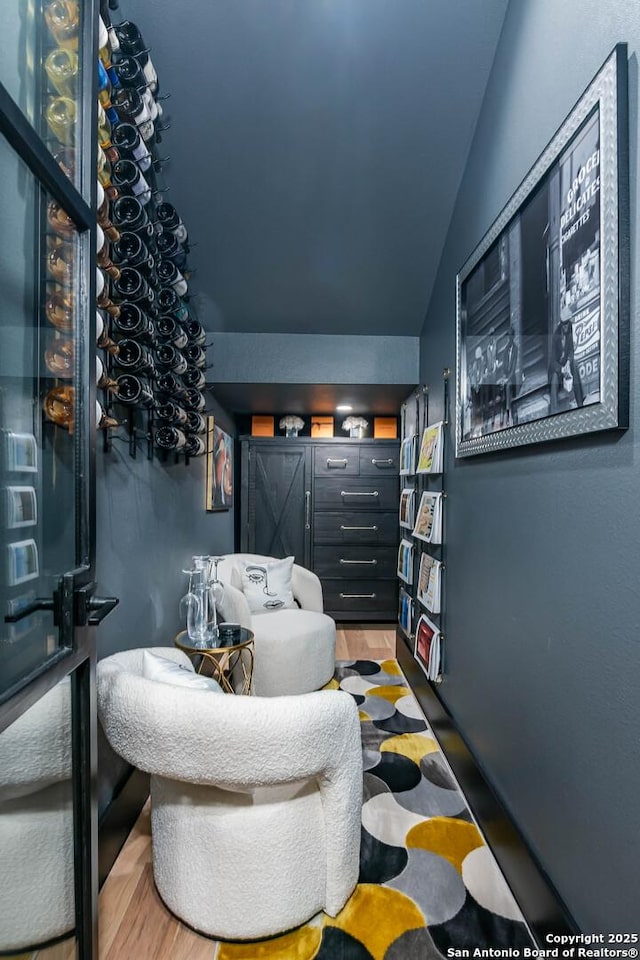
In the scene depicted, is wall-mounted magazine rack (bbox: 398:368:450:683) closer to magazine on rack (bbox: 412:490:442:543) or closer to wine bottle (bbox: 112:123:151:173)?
magazine on rack (bbox: 412:490:442:543)

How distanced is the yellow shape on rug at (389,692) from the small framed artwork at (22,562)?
246cm

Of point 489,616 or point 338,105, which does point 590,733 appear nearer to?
point 489,616

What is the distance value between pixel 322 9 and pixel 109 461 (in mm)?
1882

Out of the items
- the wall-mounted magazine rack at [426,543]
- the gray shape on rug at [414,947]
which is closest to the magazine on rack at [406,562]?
the wall-mounted magazine rack at [426,543]

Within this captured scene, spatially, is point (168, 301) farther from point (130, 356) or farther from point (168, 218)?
point (130, 356)

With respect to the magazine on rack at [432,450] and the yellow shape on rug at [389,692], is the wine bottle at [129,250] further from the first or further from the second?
the yellow shape on rug at [389,692]

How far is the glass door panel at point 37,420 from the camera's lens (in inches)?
31.6

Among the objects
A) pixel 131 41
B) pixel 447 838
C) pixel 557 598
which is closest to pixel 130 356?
pixel 131 41

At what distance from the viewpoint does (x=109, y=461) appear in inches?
65.4

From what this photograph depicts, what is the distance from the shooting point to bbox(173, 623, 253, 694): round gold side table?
200 cm

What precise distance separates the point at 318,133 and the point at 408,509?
89.9 inches

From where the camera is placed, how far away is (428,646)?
252cm

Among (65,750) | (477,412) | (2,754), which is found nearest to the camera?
(2,754)

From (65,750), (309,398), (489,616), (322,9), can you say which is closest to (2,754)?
(65,750)
